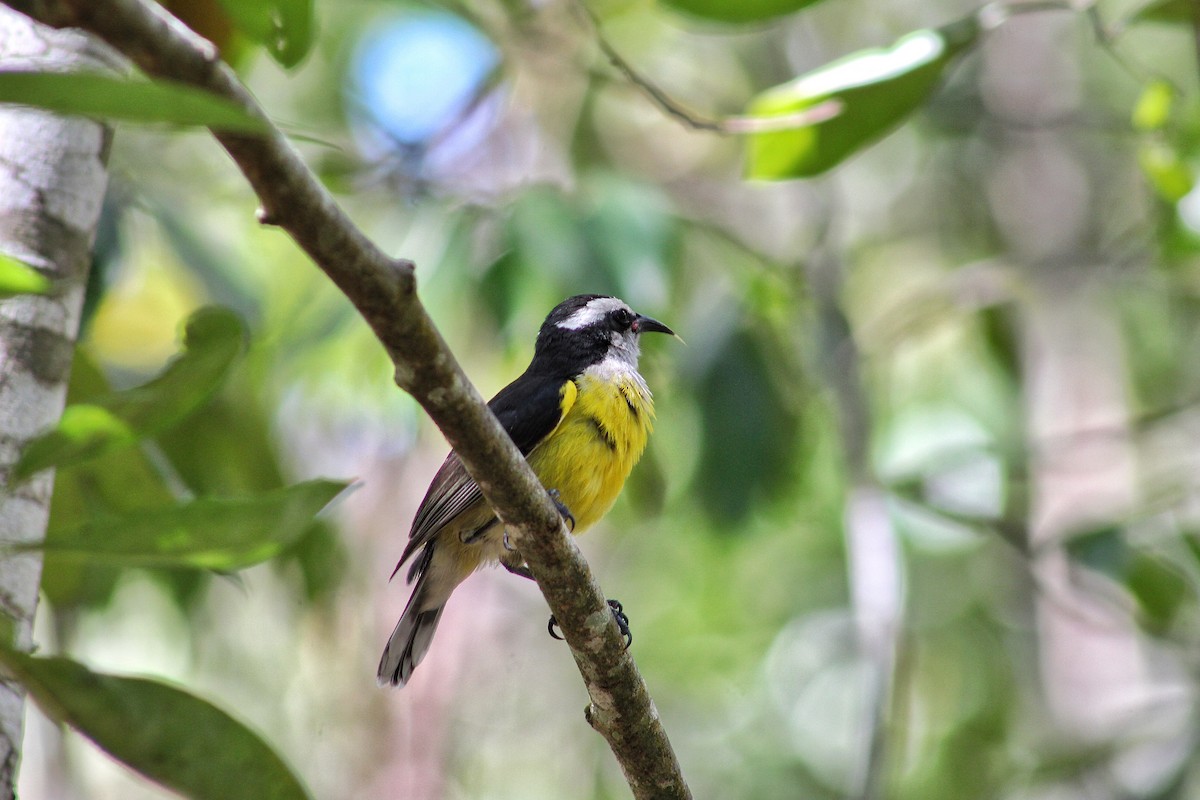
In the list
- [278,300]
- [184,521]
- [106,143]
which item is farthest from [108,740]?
[278,300]

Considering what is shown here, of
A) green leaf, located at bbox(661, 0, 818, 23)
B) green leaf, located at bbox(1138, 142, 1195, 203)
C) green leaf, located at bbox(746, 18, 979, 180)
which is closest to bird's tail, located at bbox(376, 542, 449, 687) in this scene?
green leaf, located at bbox(746, 18, 979, 180)

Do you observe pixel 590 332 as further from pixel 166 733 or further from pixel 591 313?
pixel 166 733

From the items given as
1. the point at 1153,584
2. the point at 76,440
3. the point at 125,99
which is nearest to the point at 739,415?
the point at 1153,584

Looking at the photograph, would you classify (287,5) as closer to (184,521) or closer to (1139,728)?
(184,521)

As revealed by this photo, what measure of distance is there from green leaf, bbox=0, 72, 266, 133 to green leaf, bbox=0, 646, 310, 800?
915 mm

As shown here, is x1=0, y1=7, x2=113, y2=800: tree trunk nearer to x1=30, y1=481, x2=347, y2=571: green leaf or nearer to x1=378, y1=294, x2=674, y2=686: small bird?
x1=30, y1=481, x2=347, y2=571: green leaf

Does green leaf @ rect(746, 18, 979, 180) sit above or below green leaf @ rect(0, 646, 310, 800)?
above

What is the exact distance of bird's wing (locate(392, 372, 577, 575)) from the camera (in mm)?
4282

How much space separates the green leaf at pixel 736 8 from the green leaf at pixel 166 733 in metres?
2.82

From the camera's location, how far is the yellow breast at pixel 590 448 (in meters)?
4.49

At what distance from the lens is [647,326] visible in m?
5.48

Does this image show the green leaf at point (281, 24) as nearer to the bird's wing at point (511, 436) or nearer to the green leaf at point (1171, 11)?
the bird's wing at point (511, 436)

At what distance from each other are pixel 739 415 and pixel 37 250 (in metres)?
3.40

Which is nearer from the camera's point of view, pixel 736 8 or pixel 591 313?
pixel 736 8
